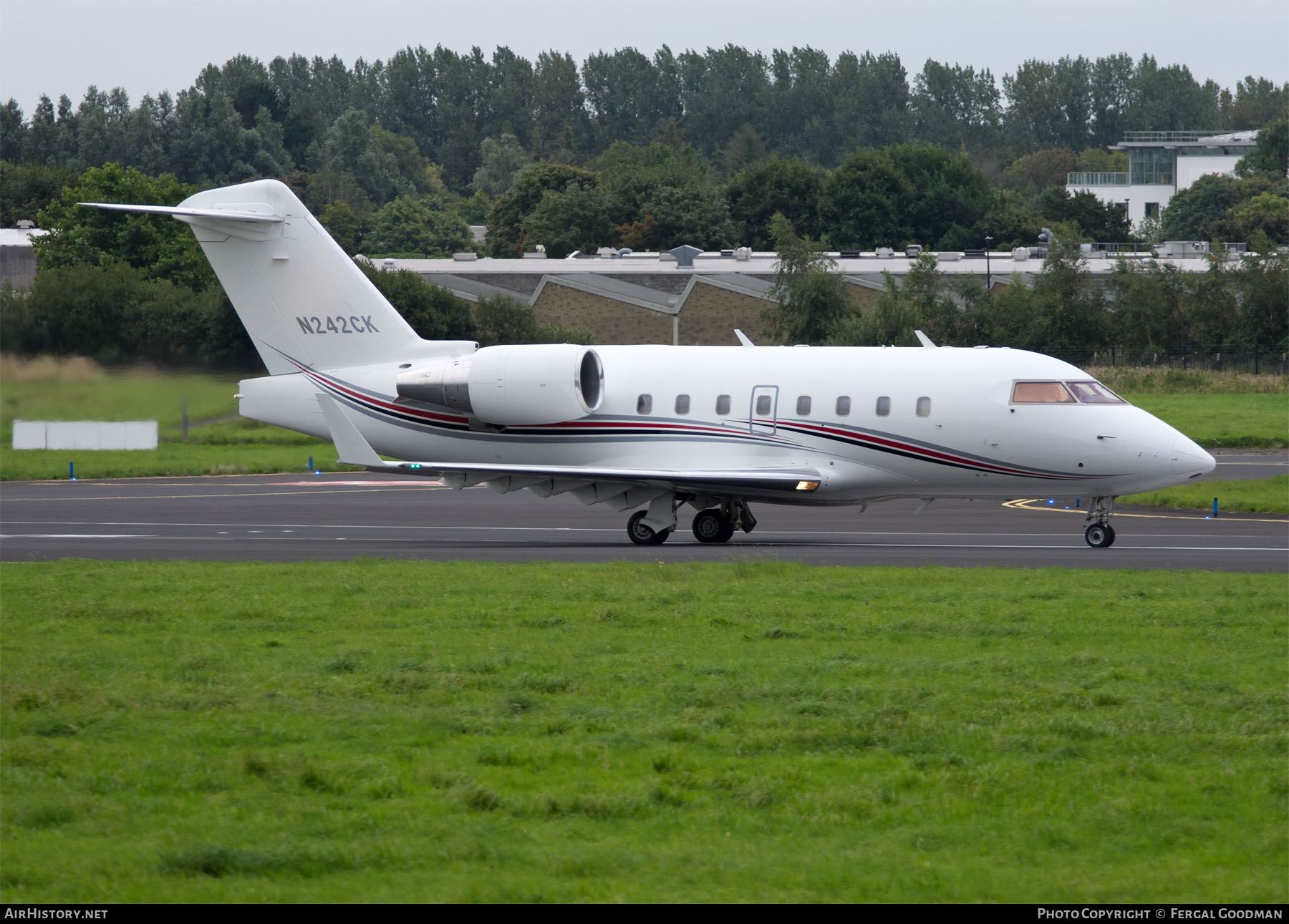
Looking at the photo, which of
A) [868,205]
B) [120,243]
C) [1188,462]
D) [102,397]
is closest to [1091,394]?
[1188,462]

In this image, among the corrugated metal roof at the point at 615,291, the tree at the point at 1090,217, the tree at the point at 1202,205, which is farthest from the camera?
the tree at the point at 1202,205

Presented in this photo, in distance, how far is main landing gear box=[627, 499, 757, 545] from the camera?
26781 mm

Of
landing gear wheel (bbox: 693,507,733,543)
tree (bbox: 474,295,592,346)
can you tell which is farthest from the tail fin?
tree (bbox: 474,295,592,346)

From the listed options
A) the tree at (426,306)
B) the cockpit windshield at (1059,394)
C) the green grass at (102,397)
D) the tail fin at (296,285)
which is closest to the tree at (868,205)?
the tree at (426,306)

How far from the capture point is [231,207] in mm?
28594

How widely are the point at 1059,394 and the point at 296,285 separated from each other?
46.2 ft

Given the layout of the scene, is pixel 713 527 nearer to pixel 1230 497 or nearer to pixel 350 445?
pixel 350 445

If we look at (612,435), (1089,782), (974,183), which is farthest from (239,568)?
(974,183)

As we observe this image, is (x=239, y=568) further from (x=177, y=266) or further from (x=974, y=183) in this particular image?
(x=974, y=183)

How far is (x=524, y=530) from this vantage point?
29000 millimetres

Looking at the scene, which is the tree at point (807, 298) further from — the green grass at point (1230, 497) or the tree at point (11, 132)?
the tree at point (11, 132)

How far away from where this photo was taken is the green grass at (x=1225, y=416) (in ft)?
157

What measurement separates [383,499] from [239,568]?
14.7 metres

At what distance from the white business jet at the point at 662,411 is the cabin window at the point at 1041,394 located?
1.2 inches
